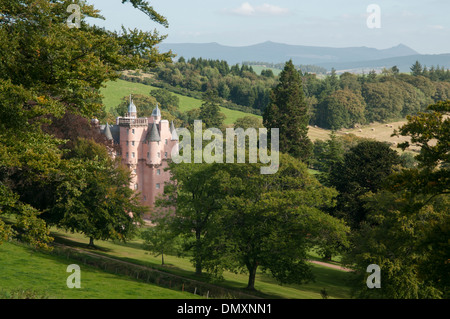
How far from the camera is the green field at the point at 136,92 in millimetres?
145650

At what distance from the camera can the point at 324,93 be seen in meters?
176

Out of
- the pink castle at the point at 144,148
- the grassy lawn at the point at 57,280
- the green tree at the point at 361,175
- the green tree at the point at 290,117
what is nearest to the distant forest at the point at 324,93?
the pink castle at the point at 144,148

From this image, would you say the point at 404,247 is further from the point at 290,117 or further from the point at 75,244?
the point at 290,117

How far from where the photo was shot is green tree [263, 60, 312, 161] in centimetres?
7138

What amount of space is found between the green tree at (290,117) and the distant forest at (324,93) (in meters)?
77.9

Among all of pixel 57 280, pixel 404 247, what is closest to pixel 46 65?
pixel 57 280

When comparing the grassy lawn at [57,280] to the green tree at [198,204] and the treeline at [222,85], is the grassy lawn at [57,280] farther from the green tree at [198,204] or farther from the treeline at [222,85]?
the treeline at [222,85]

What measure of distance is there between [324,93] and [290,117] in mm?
107103

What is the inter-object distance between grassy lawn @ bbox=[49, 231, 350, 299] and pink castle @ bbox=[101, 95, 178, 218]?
29145 millimetres

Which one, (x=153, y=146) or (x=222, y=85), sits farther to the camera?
(x=222, y=85)

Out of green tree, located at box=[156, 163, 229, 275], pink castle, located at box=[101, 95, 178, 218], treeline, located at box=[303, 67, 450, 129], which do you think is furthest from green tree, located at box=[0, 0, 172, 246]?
treeline, located at box=[303, 67, 450, 129]

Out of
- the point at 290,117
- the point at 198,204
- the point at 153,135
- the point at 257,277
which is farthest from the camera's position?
the point at 153,135
